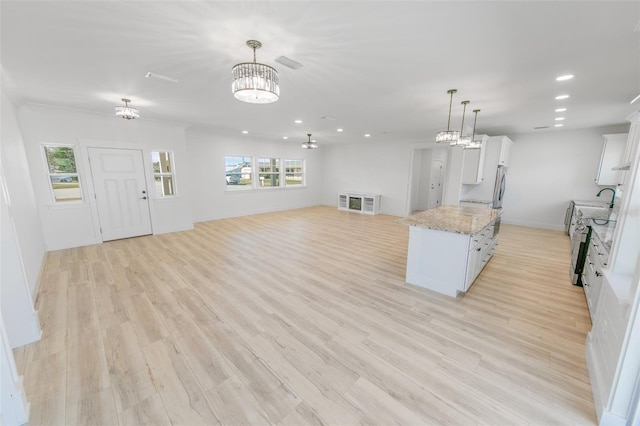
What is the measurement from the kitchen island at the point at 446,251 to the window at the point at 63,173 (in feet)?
19.6

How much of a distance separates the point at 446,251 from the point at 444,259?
0.11m

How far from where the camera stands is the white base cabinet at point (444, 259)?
111 inches

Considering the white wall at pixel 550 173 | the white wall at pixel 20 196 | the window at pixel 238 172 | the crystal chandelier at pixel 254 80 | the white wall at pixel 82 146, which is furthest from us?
the window at pixel 238 172

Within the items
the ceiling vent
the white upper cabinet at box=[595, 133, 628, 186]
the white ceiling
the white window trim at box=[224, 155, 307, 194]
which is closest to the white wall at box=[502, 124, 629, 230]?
the white upper cabinet at box=[595, 133, 628, 186]

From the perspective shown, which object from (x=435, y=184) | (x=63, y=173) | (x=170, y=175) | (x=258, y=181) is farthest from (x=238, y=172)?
(x=435, y=184)

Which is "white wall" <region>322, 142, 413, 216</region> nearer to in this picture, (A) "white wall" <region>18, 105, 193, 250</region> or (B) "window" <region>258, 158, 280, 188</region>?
(B) "window" <region>258, 158, 280, 188</region>

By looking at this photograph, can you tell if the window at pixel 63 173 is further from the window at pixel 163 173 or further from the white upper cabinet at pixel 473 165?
the white upper cabinet at pixel 473 165

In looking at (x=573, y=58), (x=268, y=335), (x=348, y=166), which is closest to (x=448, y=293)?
(x=268, y=335)

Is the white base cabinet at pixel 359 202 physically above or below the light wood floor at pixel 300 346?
above

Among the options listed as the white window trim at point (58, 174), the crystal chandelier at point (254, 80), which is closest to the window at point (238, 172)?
the white window trim at point (58, 174)

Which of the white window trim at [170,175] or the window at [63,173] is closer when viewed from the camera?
the window at [63,173]

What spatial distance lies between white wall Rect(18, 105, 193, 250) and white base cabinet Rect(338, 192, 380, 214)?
558cm

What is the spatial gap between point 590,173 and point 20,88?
10.6m

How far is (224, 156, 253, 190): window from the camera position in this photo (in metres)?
7.42
